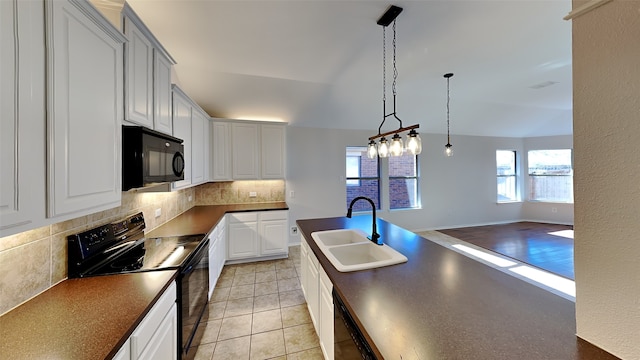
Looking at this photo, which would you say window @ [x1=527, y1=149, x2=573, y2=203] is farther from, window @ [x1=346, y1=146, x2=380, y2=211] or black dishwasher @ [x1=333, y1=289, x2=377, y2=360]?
black dishwasher @ [x1=333, y1=289, x2=377, y2=360]

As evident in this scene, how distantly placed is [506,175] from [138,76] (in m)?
8.14

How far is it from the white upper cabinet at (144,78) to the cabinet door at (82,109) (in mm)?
108

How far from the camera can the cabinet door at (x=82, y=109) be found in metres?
0.89

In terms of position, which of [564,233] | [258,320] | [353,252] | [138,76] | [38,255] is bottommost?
[258,320]

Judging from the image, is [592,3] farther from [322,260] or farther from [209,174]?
[209,174]

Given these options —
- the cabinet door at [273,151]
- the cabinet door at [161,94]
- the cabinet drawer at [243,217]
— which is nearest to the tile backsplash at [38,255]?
the cabinet door at [161,94]

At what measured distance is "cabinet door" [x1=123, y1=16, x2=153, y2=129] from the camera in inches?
55.0

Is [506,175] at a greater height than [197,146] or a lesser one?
lesser

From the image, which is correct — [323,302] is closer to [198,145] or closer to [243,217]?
[243,217]

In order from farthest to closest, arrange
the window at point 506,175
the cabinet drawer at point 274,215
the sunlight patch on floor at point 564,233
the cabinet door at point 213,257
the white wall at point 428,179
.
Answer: the window at point 506,175
the sunlight patch on floor at point 564,233
the white wall at point 428,179
the cabinet drawer at point 274,215
the cabinet door at point 213,257

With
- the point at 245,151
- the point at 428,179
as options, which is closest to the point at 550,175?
the point at 428,179

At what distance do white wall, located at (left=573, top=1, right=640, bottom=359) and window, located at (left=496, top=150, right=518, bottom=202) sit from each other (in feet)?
22.3

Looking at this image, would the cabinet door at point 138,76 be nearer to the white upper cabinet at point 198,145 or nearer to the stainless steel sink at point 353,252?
the white upper cabinet at point 198,145

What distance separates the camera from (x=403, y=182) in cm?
541
